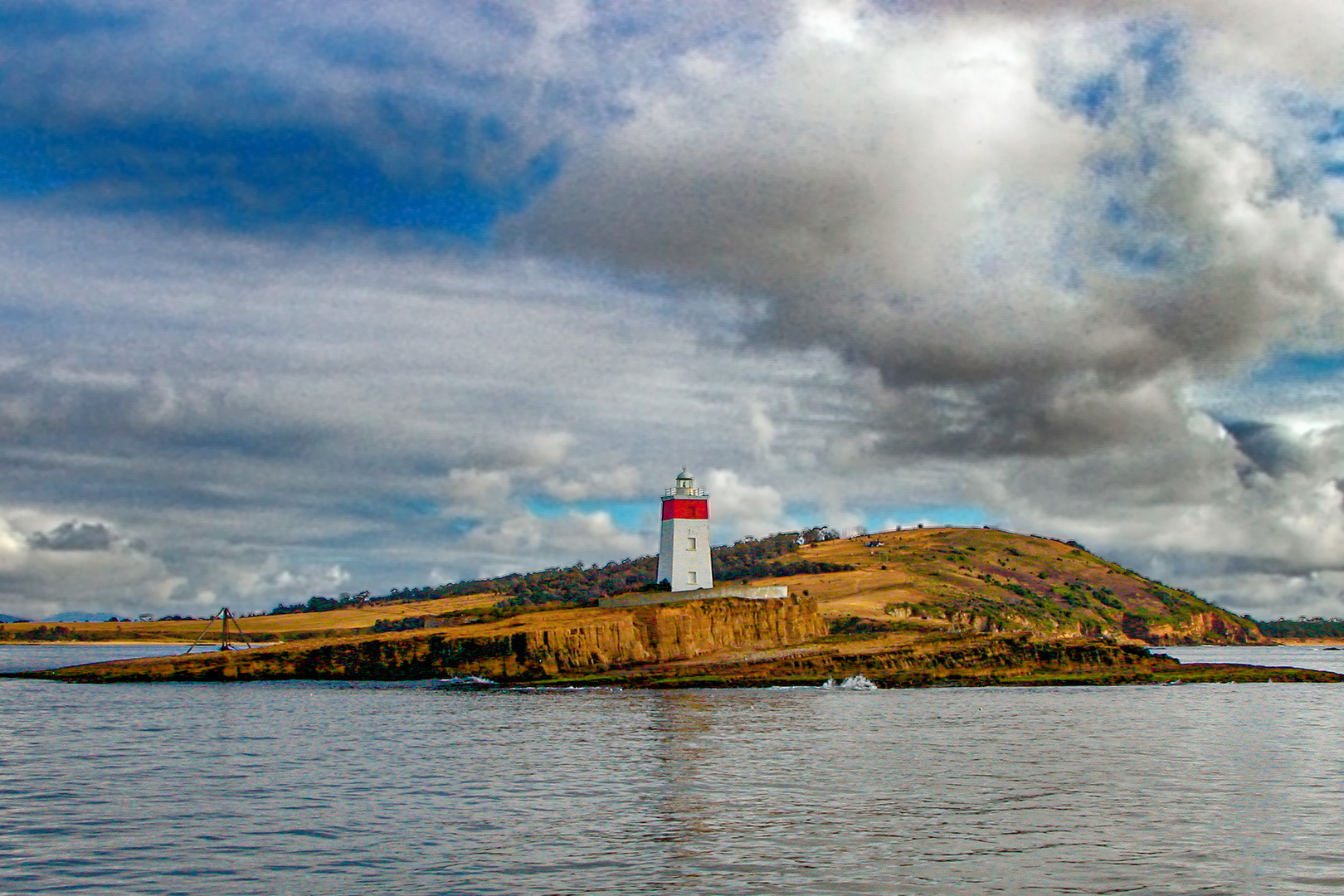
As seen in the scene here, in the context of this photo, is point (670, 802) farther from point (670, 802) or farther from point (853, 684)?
point (853, 684)

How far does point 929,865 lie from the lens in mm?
28375

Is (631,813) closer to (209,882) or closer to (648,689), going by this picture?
(209,882)

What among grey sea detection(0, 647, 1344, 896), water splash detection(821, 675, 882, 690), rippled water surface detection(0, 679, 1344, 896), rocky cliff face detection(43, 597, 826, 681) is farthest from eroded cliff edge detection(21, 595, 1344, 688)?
grey sea detection(0, 647, 1344, 896)

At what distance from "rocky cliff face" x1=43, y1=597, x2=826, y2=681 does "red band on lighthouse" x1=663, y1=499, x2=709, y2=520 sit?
9.42 metres

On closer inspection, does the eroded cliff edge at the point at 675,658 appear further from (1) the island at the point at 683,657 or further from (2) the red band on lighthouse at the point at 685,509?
(2) the red band on lighthouse at the point at 685,509

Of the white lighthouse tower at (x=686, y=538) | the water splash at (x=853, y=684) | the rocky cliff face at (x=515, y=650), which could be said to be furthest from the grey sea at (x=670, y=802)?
the white lighthouse tower at (x=686, y=538)

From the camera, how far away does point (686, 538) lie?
11912 cm

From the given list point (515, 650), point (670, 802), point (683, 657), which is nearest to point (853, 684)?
point (683, 657)

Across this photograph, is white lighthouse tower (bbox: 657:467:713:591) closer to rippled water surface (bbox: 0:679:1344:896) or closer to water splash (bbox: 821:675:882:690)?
water splash (bbox: 821:675:882:690)

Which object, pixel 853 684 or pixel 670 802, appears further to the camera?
pixel 853 684

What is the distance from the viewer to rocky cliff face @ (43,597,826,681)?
10162cm

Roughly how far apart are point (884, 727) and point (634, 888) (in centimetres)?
3786

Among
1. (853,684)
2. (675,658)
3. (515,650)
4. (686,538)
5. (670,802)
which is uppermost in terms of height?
(686,538)

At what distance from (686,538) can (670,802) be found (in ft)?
267
